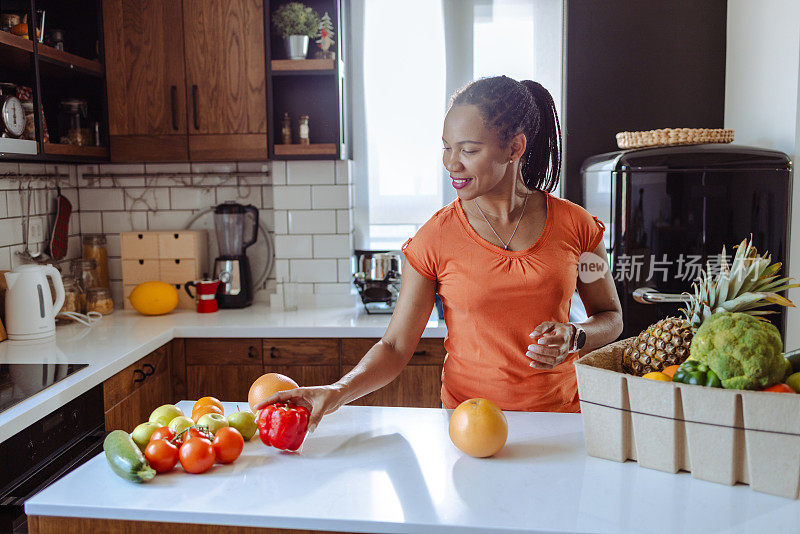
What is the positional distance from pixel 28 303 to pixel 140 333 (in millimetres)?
406

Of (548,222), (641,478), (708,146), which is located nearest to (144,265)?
(548,222)

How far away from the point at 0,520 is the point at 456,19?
2707 millimetres

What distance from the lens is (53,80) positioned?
10.1ft

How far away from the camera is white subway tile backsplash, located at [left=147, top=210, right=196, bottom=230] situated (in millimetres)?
3482

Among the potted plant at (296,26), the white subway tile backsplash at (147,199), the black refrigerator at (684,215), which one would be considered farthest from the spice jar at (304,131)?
the black refrigerator at (684,215)

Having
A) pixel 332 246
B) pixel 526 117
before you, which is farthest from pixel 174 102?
pixel 526 117

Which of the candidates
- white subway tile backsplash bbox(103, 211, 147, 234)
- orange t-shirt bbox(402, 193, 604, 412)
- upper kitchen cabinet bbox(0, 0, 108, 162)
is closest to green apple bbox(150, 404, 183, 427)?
orange t-shirt bbox(402, 193, 604, 412)

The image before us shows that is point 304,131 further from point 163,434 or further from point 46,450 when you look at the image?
point 163,434

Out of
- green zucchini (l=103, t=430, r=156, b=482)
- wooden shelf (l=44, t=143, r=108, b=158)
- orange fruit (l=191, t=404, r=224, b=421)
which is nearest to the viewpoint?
green zucchini (l=103, t=430, r=156, b=482)

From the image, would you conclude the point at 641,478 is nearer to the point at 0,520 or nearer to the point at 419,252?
the point at 419,252

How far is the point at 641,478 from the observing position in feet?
4.00

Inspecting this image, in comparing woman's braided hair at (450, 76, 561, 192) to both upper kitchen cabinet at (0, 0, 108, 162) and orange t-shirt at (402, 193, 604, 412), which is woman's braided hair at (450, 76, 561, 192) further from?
upper kitchen cabinet at (0, 0, 108, 162)

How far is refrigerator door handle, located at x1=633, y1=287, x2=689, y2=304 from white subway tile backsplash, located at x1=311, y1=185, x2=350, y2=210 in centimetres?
136

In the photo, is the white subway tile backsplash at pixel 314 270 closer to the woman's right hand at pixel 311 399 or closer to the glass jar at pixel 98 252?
the glass jar at pixel 98 252
